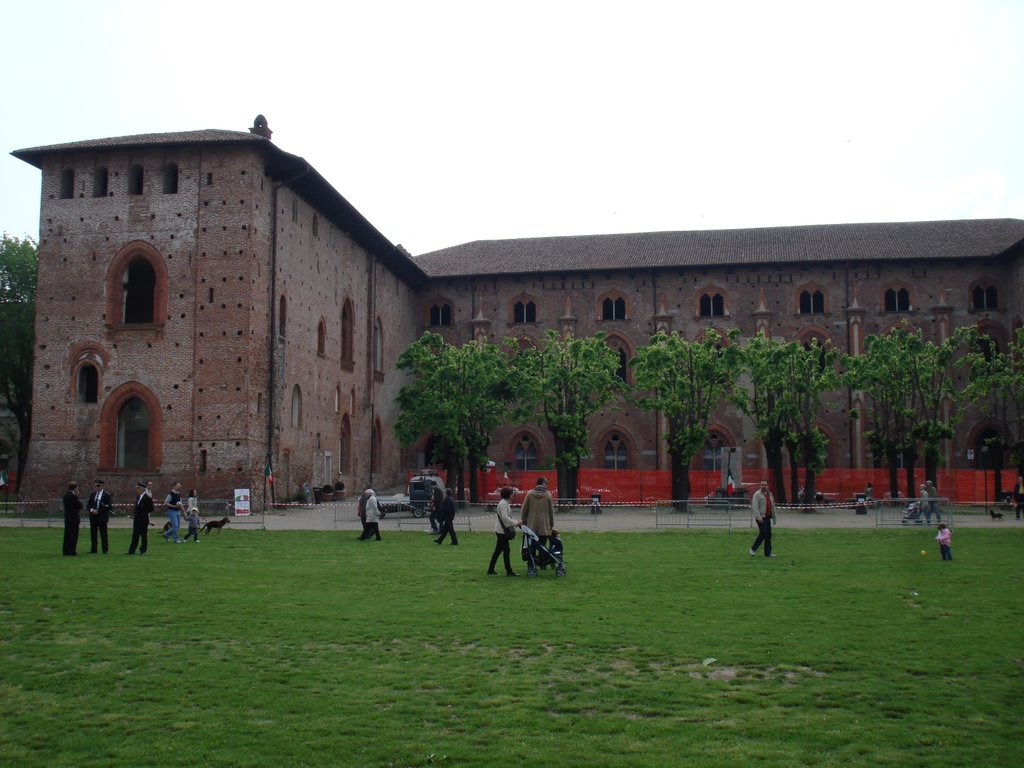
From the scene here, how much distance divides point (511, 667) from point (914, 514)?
22828mm

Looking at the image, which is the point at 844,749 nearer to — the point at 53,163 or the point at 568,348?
the point at 568,348

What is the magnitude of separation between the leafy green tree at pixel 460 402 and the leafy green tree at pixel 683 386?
546 cm

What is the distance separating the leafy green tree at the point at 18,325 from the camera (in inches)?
1802

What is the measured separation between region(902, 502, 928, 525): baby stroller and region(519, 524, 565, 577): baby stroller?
16.0 metres

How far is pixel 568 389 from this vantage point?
38.1m

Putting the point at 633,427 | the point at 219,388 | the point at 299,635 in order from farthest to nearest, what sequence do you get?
1. the point at 633,427
2. the point at 219,388
3. the point at 299,635

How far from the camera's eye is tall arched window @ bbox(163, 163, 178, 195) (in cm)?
3588

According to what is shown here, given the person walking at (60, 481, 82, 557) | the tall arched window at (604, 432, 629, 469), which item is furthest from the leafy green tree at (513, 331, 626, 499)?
the person walking at (60, 481, 82, 557)

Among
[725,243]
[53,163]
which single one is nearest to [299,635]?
[53,163]

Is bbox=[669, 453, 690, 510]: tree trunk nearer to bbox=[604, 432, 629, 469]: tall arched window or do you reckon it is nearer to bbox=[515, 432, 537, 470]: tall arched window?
bbox=[604, 432, 629, 469]: tall arched window

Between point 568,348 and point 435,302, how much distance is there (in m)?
16.7

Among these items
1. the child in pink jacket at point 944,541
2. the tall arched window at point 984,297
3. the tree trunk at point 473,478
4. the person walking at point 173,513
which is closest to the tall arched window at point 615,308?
the tree trunk at point 473,478

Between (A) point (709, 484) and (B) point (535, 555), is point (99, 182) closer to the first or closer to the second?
(A) point (709, 484)

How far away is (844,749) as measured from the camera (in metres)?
6.83
